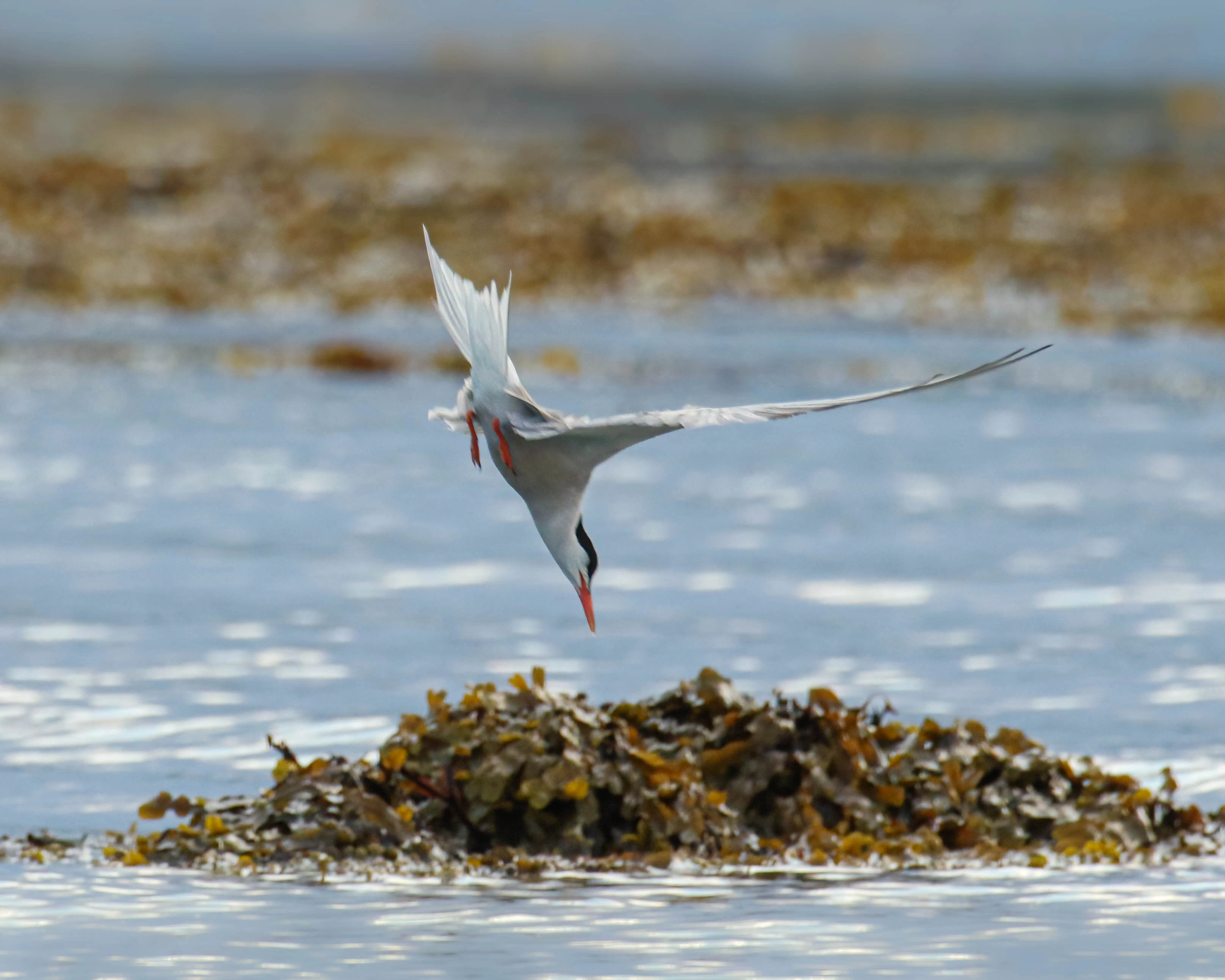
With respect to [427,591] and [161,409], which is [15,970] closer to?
[427,591]

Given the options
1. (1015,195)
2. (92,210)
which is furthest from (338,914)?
(1015,195)

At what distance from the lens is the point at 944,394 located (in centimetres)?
2614

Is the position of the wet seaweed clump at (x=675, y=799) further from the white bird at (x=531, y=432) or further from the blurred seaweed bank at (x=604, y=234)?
the blurred seaweed bank at (x=604, y=234)

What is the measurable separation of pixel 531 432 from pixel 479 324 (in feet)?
1.30

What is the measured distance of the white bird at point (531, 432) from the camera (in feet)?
18.5

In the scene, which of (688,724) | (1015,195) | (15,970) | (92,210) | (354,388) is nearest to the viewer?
(15,970)

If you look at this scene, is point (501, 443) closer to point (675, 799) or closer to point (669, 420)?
point (669, 420)

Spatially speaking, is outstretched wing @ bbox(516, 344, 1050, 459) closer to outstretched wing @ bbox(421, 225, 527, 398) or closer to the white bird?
the white bird

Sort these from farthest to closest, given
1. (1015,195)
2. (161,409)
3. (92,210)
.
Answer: (1015,195) → (92,210) → (161,409)

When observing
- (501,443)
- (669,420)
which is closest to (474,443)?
(501,443)

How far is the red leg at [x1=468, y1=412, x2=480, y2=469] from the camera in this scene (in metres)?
5.83

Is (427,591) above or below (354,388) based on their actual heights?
below

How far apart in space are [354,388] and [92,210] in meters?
21.8

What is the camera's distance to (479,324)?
593cm
